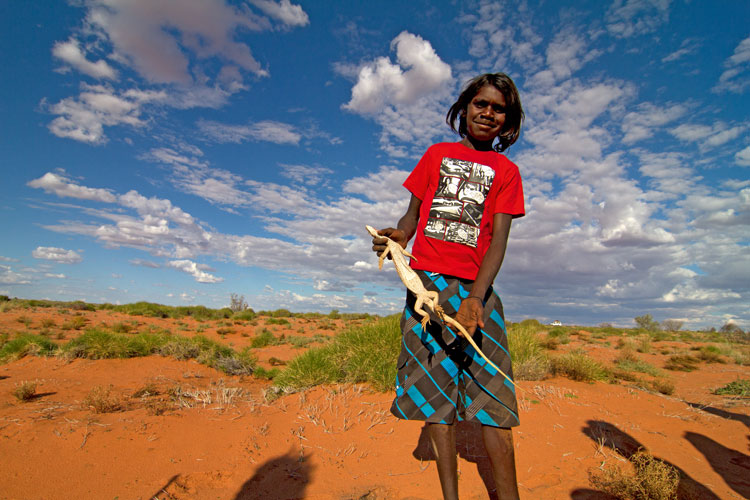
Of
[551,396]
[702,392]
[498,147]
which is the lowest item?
[702,392]

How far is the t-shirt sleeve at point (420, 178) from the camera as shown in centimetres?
211

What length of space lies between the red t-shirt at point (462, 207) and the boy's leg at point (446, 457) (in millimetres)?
753

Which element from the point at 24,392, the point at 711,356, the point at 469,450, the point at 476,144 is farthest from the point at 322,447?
the point at 711,356

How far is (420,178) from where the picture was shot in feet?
7.00

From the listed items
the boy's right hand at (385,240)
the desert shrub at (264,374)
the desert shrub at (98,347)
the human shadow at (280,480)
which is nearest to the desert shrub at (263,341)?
the desert shrub at (264,374)

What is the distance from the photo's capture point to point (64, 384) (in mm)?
5816

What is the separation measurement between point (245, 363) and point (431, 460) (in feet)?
21.0

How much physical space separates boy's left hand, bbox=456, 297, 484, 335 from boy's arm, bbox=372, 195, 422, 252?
0.45 m

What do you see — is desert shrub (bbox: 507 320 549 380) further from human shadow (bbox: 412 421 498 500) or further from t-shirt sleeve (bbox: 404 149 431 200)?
t-shirt sleeve (bbox: 404 149 431 200)

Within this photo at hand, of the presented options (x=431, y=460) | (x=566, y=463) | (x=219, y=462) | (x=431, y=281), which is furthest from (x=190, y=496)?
(x=566, y=463)

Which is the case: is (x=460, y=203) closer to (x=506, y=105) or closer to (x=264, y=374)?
(x=506, y=105)

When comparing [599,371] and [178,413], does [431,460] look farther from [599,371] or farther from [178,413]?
[599,371]

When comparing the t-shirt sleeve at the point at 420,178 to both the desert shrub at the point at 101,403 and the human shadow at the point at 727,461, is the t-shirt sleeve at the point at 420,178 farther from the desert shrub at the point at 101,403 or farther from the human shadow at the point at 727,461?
the desert shrub at the point at 101,403

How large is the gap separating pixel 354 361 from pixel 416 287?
345cm
